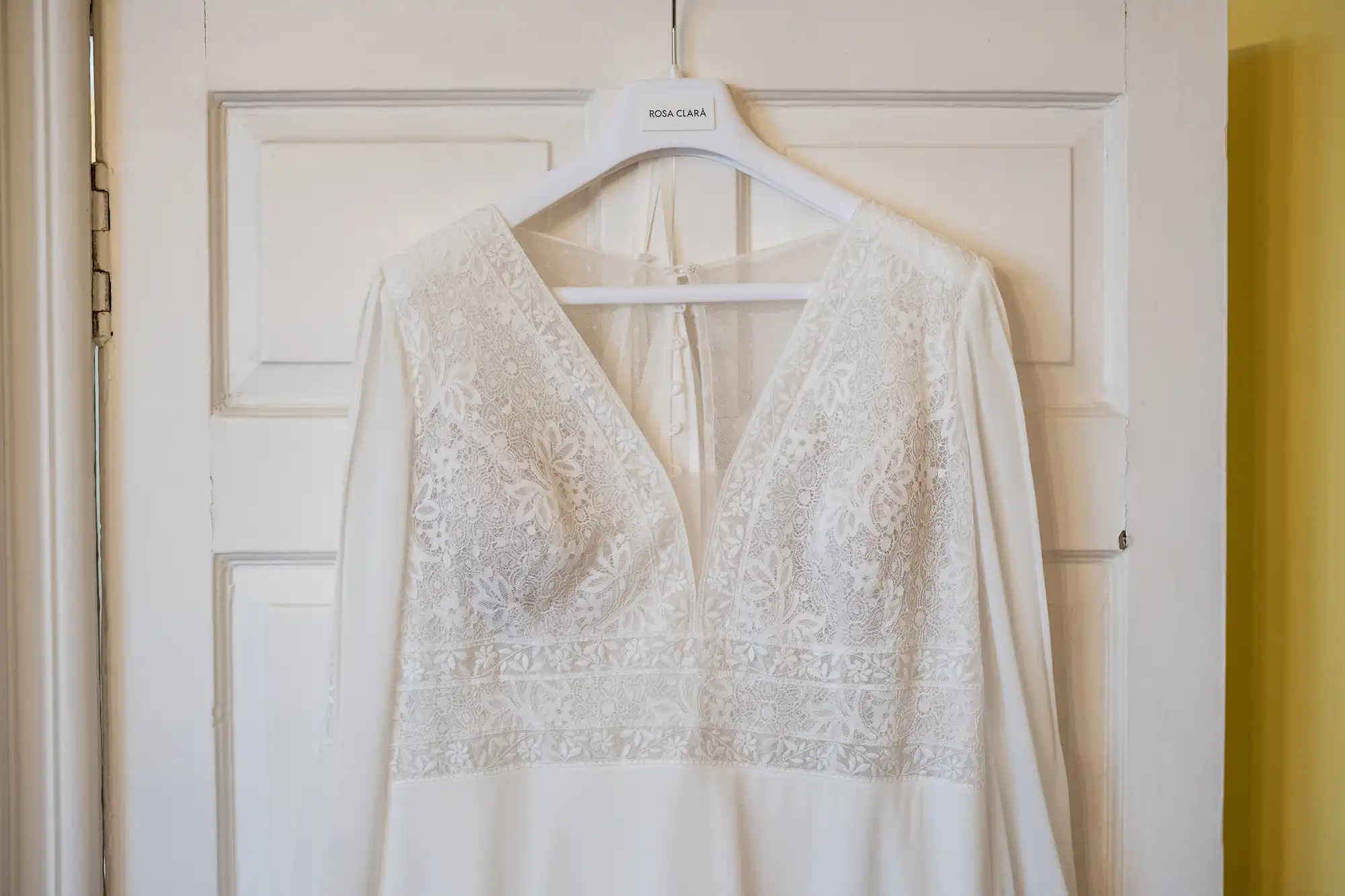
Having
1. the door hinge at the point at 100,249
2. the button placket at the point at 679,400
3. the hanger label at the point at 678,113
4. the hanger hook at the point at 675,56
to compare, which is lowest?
the button placket at the point at 679,400

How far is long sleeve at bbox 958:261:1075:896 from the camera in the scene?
2.51 feet

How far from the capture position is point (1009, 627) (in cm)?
77

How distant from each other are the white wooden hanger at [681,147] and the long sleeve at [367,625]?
17cm

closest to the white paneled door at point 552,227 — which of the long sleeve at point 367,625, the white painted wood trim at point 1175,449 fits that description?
the white painted wood trim at point 1175,449

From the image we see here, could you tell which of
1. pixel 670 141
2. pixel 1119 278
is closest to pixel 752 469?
pixel 670 141

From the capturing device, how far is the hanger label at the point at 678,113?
0.79m
